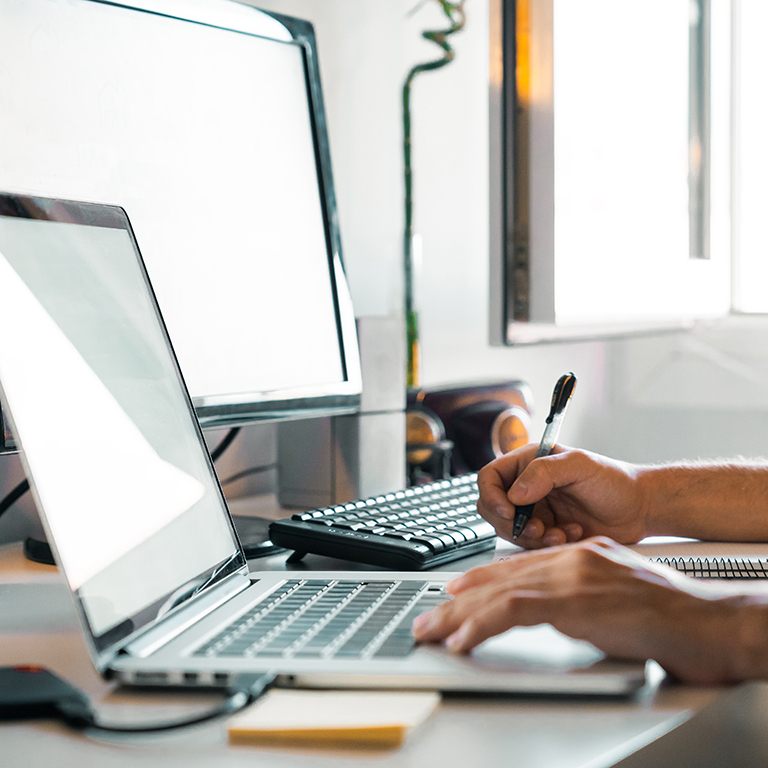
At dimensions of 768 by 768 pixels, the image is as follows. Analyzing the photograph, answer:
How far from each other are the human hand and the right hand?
0.28m

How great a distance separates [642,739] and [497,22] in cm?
89

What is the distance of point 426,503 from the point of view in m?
0.86

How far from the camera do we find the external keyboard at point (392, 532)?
0.71 metres

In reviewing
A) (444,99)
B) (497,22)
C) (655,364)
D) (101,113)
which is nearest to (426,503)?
(101,113)

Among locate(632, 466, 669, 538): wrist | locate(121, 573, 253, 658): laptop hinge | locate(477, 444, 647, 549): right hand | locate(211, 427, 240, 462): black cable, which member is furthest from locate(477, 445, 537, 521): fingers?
locate(211, 427, 240, 462): black cable

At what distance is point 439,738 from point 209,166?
0.61 meters

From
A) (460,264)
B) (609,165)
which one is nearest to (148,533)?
(609,165)

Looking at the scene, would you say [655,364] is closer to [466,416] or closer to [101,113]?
[466,416]

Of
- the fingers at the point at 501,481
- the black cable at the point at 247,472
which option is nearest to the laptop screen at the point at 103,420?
the fingers at the point at 501,481

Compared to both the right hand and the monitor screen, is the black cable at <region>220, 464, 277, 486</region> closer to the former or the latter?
the monitor screen

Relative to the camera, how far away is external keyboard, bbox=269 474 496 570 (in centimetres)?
71

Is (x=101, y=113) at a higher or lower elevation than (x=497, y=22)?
lower

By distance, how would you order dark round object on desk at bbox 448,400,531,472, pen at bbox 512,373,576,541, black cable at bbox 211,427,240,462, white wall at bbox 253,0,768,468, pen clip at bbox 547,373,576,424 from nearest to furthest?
1. pen at bbox 512,373,576,541
2. pen clip at bbox 547,373,576,424
3. black cable at bbox 211,427,240,462
4. dark round object on desk at bbox 448,400,531,472
5. white wall at bbox 253,0,768,468

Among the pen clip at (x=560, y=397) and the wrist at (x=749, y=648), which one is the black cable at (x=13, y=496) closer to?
the pen clip at (x=560, y=397)
